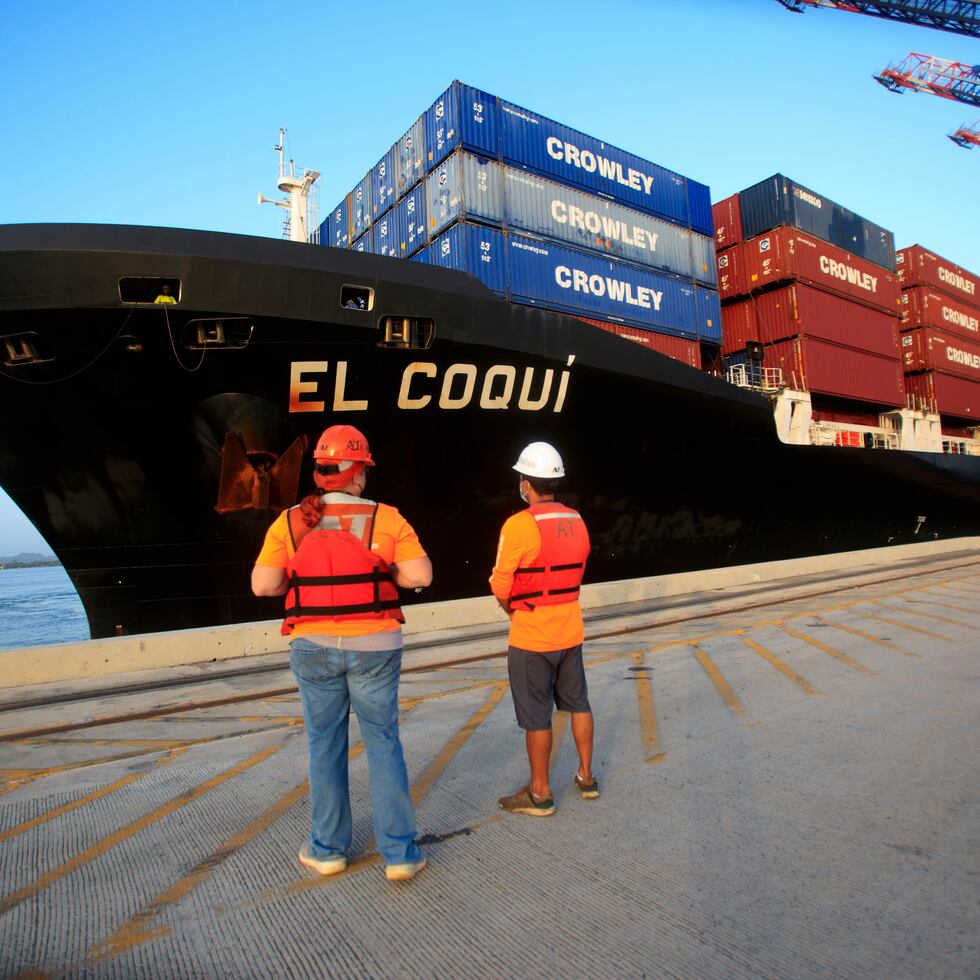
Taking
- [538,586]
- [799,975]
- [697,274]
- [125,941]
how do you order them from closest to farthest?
1. [799,975]
2. [125,941]
3. [538,586]
4. [697,274]

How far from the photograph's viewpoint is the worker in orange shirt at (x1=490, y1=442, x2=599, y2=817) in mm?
2912

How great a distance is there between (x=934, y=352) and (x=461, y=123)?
2016 centimetres

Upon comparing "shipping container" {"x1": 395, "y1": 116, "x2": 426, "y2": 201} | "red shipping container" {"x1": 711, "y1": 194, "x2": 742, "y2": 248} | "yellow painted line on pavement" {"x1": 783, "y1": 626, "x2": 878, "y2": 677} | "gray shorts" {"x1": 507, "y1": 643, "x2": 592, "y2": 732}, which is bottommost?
"yellow painted line on pavement" {"x1": 783, "y1": 626, "x2": 878, "y2": 677}

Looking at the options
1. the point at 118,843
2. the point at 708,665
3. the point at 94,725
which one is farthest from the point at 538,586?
the point at 94,725

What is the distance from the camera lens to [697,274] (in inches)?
595

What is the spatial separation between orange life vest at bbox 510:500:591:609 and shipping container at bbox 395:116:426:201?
1165cm

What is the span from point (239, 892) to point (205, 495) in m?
5.89

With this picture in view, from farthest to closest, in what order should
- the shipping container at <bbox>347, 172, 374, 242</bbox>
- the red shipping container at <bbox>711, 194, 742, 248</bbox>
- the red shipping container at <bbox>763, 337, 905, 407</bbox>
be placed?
1. the red shipping container at <bbox>711, 194, 742, 248</bbox>
2. the red shipping container at <bbox>763, 337, 905, 407</bbox>
3. the shipping container at <bbox>347, 172, 374, 242</bbox>

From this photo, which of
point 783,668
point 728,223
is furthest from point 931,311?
point 783,668

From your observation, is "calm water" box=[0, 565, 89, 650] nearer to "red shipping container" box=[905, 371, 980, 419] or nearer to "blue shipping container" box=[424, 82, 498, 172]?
"blue shipping container" box=[424, 82, 498, 172]

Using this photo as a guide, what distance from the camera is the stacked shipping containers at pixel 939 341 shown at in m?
23.2

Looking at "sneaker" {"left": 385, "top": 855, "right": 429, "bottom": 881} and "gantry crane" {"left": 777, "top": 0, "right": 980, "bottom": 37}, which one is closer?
"sneaker" {"left": 385, "top": 855, "right": 429, "bottom": 881}

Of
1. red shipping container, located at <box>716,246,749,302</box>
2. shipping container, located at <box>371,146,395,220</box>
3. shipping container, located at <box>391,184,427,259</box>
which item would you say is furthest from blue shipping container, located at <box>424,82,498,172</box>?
red shipping container, located at <box>716,246,749,302</box>

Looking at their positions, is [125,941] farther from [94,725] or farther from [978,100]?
[978,100]
